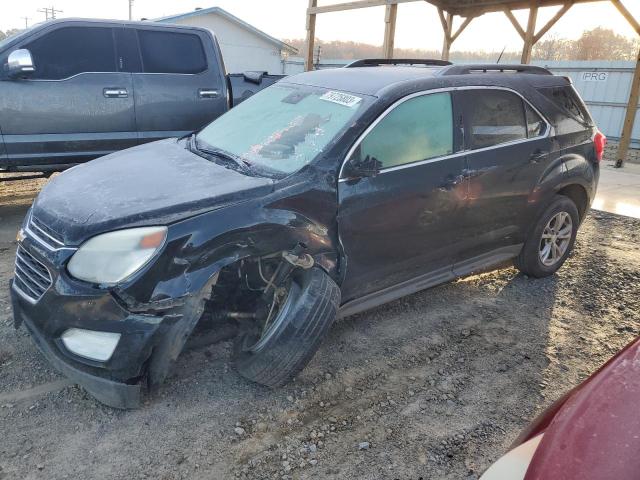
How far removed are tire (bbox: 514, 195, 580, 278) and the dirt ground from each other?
0.40 meters

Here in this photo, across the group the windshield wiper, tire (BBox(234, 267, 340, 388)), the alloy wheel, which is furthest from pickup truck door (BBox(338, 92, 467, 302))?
the alloy wheel

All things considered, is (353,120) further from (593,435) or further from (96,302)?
(593,435)

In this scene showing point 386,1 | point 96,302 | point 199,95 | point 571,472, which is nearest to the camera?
point 571,472

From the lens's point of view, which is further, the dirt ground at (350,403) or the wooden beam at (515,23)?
the wooden beam at (515,23)

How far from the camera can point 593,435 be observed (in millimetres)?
1315

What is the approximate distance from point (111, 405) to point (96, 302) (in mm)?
566

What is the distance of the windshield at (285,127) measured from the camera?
10.3 ft

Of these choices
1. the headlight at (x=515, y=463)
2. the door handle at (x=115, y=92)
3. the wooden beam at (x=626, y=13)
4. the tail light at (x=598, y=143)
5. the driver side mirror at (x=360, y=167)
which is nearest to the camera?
the headlight at (x=515, y=463)

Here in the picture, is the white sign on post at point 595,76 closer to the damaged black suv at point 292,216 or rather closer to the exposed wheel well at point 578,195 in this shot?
the exposed wheel well at point 578,195

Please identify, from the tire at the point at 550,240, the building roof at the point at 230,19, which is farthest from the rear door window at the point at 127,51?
the building roof at the point at 230,19

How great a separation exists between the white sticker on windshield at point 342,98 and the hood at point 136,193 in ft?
2.68

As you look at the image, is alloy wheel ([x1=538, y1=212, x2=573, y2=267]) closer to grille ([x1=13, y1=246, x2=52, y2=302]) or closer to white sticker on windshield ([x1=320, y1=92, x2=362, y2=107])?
white sticker on windshield ([x1=320, y1=92, x2=362, y2=107])

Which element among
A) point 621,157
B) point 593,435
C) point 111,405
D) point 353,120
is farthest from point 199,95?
point 621,157

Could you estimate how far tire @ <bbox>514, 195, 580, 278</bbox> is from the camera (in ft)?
14.2
